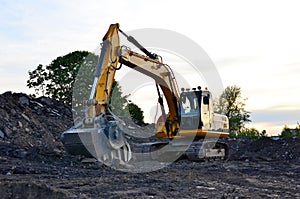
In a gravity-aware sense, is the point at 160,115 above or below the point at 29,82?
below

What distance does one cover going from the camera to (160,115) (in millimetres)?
16328

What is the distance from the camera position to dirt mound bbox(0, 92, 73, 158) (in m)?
16.5

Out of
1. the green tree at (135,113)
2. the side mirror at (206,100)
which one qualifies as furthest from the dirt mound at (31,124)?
the green tree at (135,113)

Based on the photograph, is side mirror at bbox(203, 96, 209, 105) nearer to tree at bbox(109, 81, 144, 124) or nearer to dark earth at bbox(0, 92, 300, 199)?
dark earth at bbox(0, 92, 300, 199)

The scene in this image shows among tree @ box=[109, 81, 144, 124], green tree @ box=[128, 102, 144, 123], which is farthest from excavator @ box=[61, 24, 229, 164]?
green tree @ box=[128, 102, 144, 123]

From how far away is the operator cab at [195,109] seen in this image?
15.7 m

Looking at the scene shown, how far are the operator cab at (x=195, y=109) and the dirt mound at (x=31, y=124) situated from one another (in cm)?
416

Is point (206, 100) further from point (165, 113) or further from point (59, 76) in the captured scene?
point (59, 76)

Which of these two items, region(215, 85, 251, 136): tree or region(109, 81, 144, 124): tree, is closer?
region(109, 81, 144, 124): tree

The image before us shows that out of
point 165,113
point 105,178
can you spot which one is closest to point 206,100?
point 165,113

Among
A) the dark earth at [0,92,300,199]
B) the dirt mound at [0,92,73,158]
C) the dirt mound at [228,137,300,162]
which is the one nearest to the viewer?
A: the dark earth at [0,92,300,199]

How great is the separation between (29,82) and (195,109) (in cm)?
1679

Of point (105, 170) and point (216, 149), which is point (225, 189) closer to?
point (105, 170)

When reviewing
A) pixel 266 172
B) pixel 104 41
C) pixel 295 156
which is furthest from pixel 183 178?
pixel 295 156
